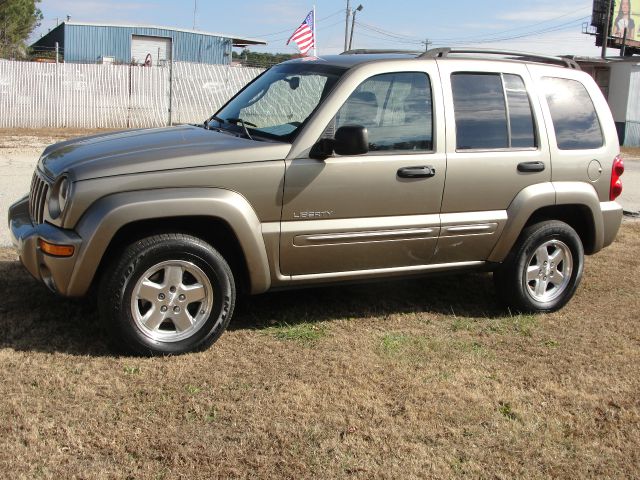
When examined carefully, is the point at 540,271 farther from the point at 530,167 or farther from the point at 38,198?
the point at 38,198

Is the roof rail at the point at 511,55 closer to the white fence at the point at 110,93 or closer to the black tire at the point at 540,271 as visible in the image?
the black tire at the point at 540,271

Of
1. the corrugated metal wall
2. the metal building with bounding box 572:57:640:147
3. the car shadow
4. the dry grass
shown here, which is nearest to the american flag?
the metal building with bounding box 572:57:640:147

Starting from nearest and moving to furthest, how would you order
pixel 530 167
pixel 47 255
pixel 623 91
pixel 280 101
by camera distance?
pixel 47 255, pixel 530 167, pixel 280 101, pixel 623 91

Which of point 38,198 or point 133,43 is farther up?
point 133,43

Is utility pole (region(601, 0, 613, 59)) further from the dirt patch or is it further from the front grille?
the front grille

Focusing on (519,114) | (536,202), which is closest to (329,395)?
(536,202)

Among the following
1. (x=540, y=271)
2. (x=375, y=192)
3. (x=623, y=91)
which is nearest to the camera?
(x=375, y=192)

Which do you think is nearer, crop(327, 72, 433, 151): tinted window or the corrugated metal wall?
crop(327, 72, 433, 151): tinted window

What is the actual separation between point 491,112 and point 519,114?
0.25 metres

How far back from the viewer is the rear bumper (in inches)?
234

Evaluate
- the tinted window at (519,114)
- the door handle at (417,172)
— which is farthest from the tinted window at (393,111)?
the tinted window at (519,114)

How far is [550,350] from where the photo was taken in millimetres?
5113

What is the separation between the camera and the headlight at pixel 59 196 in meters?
4.35

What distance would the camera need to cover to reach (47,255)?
436cm
